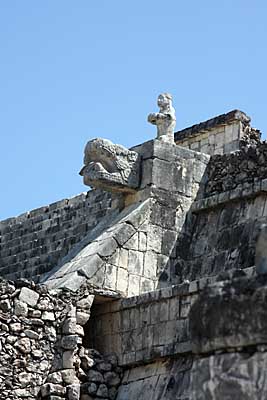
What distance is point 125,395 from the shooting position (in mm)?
11227

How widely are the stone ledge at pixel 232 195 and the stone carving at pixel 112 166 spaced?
76 centimetres

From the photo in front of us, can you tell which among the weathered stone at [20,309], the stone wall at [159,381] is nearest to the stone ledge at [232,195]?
the stone wall at [159,381]

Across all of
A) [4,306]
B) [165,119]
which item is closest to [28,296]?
[4,306]

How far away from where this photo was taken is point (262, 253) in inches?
147

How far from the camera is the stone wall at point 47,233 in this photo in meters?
15.5

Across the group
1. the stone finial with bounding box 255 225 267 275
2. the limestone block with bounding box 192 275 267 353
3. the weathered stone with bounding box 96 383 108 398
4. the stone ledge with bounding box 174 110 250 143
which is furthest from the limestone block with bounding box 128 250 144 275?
the limestone block with bounding box 192 275 267 353

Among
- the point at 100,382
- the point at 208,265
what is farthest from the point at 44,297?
the point at 208,265

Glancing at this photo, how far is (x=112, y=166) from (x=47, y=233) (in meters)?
4.44

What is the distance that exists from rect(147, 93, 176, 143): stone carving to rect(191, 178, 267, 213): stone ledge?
2.81ft

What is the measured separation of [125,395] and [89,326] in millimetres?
1046

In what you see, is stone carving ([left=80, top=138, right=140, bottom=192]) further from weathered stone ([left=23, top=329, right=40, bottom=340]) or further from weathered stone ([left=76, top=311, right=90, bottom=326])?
weathered stone ([left=23, top=329, right=40, bottom=340])

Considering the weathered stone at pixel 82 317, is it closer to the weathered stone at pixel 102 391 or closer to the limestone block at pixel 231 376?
the weathered stone at pixel 102 391

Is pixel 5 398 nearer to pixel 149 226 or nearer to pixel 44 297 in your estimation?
pixel 44 297

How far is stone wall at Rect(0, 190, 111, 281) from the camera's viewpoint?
1552 cm
